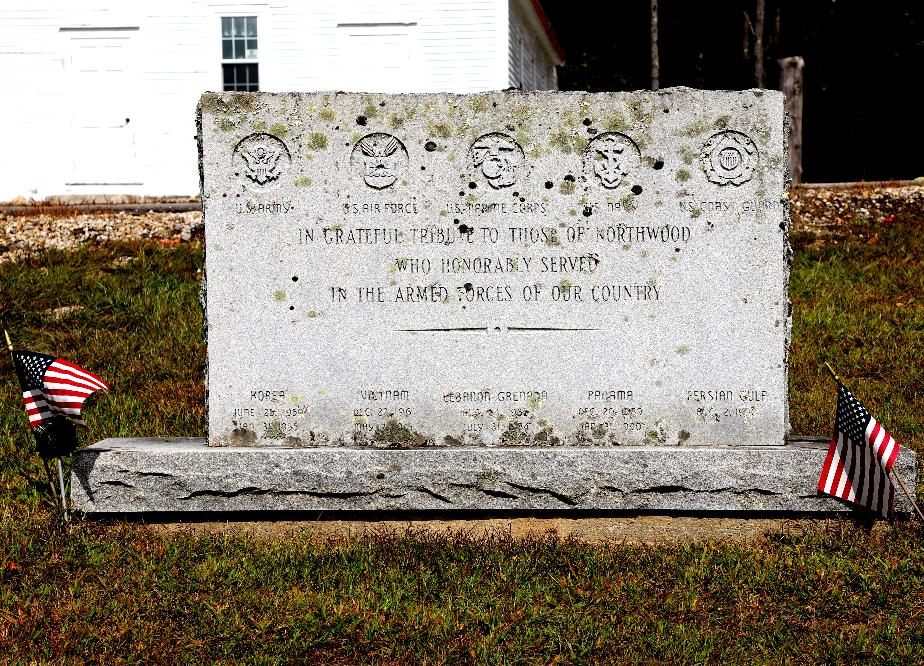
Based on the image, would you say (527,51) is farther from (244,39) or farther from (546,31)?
(244,39)

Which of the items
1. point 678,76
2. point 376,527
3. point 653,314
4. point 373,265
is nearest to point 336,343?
point 373,265

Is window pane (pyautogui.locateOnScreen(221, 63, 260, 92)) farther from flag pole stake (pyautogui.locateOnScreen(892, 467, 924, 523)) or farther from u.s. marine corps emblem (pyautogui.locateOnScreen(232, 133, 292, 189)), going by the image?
flag pole stake (pyautogui.locateOnScreen(892, 467, 924, 523))

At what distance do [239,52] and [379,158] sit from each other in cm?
1267

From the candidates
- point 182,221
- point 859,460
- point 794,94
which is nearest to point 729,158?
point 859,460

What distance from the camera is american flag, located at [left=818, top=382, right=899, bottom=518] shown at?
435cm

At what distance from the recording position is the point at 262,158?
4754 mm

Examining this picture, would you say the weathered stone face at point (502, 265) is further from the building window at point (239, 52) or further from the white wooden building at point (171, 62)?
the building window at point (239, 52)

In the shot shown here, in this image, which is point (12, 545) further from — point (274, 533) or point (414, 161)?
point (414, 161)

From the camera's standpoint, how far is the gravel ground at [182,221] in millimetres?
10406

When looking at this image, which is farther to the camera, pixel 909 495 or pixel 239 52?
pixel 239 52

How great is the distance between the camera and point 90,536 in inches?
179

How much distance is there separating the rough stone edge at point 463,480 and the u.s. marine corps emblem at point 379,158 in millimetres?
1236

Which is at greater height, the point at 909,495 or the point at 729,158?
the point at 729,158

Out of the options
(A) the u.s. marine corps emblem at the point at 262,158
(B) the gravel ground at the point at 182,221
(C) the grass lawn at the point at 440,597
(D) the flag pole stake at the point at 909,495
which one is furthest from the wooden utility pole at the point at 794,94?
(A) the u.s. marine corps emblem at the point at 262,158
